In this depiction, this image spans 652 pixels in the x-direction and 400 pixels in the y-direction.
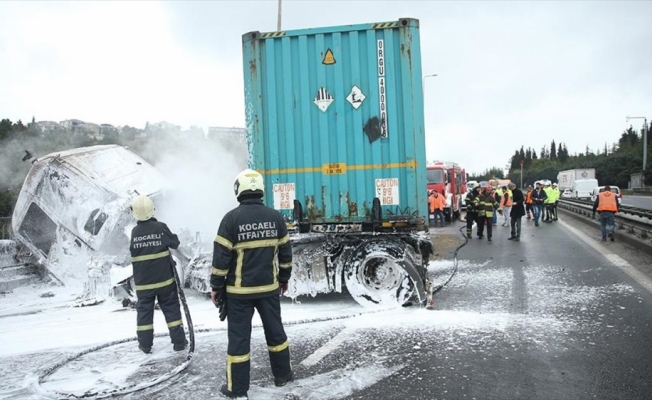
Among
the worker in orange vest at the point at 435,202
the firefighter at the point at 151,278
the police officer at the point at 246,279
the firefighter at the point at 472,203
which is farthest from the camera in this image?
the worker in orange vest at the point at 435,202

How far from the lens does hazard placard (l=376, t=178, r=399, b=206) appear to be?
20.5 feet

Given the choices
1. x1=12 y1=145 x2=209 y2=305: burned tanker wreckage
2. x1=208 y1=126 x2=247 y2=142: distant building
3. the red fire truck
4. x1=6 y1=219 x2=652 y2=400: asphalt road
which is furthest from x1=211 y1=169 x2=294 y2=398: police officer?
the red fire truck

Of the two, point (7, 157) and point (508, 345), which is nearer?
point (508, 345)

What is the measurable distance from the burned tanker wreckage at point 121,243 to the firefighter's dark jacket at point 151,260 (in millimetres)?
1807

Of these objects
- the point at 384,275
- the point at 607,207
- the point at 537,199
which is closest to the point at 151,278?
the point at 384,275

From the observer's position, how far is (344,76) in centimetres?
633

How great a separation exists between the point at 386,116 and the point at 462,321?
258 centimetres

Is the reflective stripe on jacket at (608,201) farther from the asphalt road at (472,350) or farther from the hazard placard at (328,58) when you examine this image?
the hazard placard at (328,58)

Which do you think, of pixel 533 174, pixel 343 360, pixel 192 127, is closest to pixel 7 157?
pixel 192 127

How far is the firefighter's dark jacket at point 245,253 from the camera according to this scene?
3.74m

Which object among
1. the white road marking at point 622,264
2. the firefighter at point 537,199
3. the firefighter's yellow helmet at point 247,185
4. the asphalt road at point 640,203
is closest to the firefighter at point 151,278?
the firefighter's yellow helmet at point 247,185

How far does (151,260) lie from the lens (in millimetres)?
4953

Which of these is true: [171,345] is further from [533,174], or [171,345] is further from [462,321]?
[533,174]

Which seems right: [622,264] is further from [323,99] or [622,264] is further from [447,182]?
[447,182]
